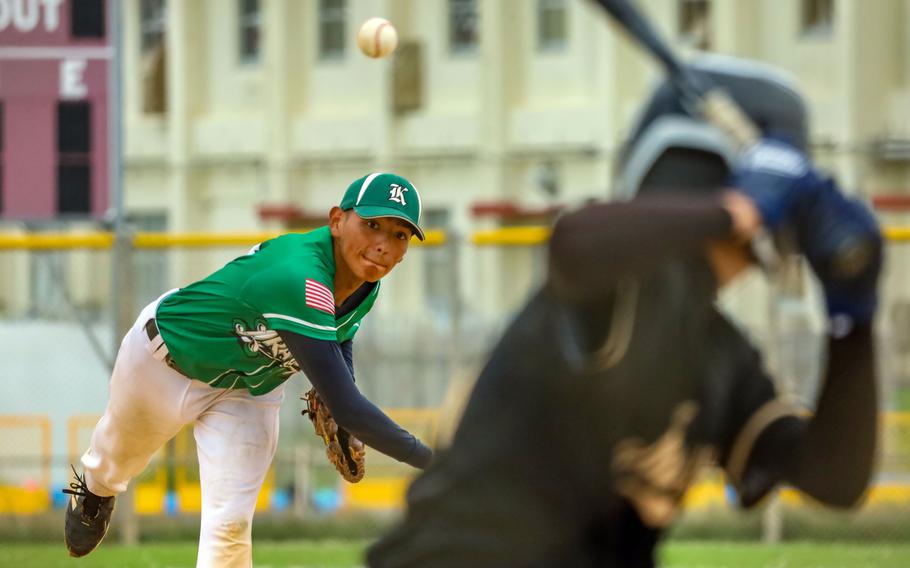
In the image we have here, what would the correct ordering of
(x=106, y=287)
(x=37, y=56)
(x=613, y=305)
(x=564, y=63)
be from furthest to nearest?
(x=564, y=63) → (x=106, y=287) → (x=37, y=56) → (x=613, y=305)

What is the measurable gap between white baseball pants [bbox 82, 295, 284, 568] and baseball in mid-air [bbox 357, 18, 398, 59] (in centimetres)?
310

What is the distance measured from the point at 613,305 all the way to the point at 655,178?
0.90 ft

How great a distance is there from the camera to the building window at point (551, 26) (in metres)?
27.1

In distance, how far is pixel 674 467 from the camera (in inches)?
111

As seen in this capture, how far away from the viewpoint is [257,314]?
17.7 ft

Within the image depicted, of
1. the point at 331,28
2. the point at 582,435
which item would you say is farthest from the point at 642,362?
the point at 331,28

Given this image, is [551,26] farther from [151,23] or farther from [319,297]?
[319,297]

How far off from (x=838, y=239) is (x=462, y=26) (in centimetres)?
2544

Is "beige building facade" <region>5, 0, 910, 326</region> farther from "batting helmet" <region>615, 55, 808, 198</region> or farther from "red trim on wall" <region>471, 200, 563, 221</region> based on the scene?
"batting helmet" <region>615, 55, 808, 198</region>

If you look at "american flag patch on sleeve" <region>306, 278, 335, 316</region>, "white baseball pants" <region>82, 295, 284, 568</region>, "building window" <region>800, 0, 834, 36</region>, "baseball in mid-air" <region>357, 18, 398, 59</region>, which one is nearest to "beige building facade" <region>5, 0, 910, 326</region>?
"building window" <region>800, 0, 834, 36</region>

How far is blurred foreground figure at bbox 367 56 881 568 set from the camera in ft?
8.69

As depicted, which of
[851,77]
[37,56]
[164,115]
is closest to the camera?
[37,56]

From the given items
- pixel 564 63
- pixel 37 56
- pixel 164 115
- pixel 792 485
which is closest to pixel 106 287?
pixel 37 56

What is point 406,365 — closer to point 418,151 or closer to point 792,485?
point 792,485
